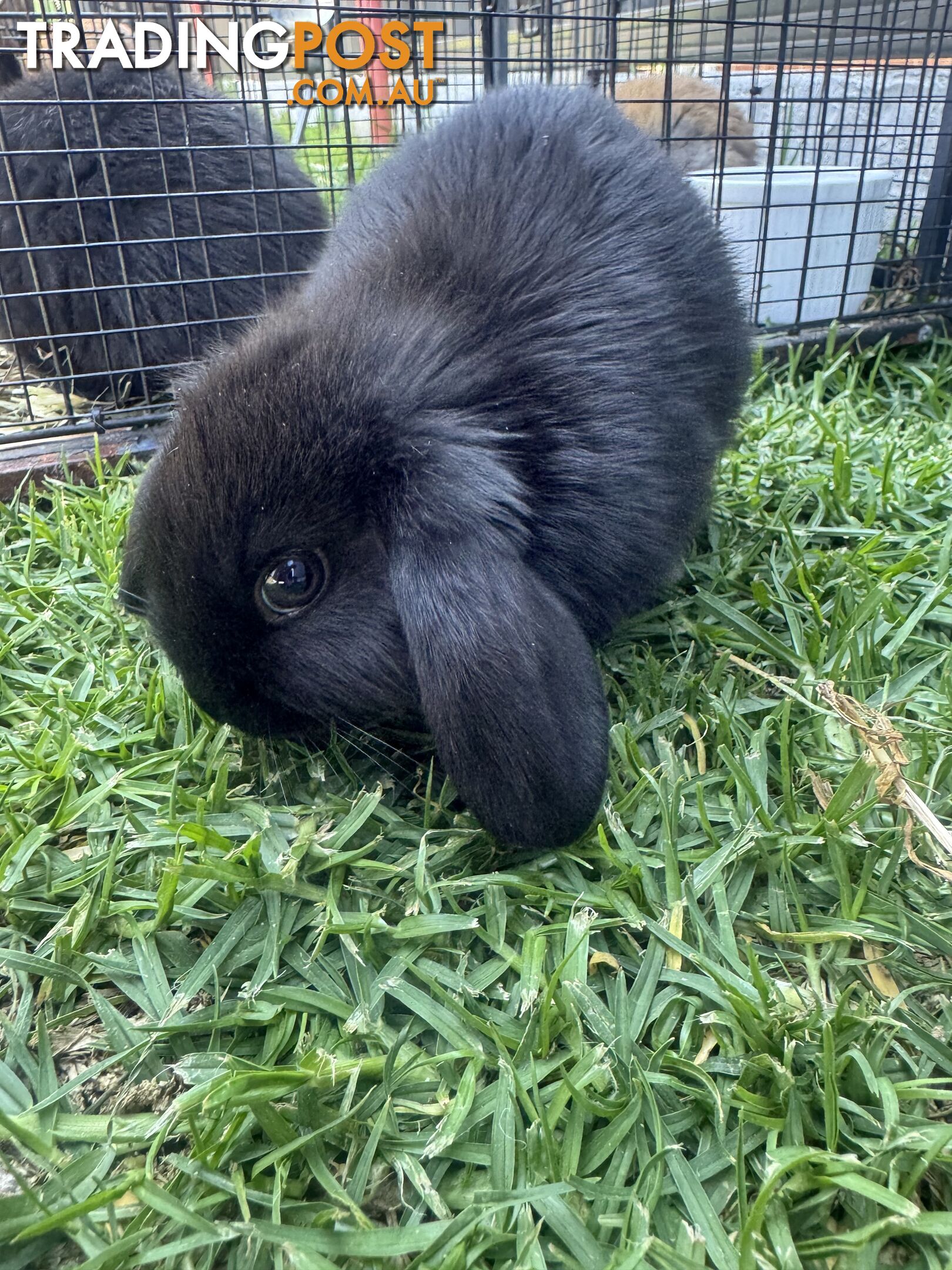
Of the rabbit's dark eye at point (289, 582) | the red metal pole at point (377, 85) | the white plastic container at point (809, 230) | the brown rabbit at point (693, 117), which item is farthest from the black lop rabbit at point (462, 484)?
the brown rabbit at point (693, 117)

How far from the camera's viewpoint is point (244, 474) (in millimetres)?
1348

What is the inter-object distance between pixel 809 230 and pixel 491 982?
3.13m

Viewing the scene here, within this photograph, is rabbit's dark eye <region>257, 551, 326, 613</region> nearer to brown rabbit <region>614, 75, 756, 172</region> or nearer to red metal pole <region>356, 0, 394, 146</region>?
red metal pole <region>356, 0, 394, 146</region>

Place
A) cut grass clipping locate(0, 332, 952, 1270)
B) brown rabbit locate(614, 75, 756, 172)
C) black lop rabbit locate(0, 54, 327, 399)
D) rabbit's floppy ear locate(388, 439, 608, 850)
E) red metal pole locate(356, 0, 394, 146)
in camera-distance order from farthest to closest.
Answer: brown rabbit locate(614, 75, 756, 172), red metal pole locate(356, 0, 394, 146), black lop rabbit locate(0, 54, 327, 399), rabbit's floppy ear locate(388, 439, 608, 850), cut grass clipping locate(0, 332, 952, 1270)

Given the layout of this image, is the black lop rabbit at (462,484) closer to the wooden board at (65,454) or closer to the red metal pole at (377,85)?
the wooden board at (65,454)

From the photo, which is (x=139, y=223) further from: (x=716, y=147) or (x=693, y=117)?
(x=693, y=117)

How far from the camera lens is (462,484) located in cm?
131

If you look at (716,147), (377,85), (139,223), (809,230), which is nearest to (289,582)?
(139,223)

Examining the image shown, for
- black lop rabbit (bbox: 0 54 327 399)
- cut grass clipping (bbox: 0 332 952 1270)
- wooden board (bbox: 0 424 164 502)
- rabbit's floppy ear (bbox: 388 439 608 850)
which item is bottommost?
cut grass clipping (bbox: 0 332 952 1270)

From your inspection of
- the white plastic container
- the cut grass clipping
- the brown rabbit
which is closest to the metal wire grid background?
the white plastic container

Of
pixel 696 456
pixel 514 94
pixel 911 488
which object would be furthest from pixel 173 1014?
pixel 911 488

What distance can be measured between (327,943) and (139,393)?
8.47 feet

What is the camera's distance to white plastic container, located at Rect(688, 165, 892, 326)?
3.44m

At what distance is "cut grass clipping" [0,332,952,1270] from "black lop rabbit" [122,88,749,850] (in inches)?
7.8
